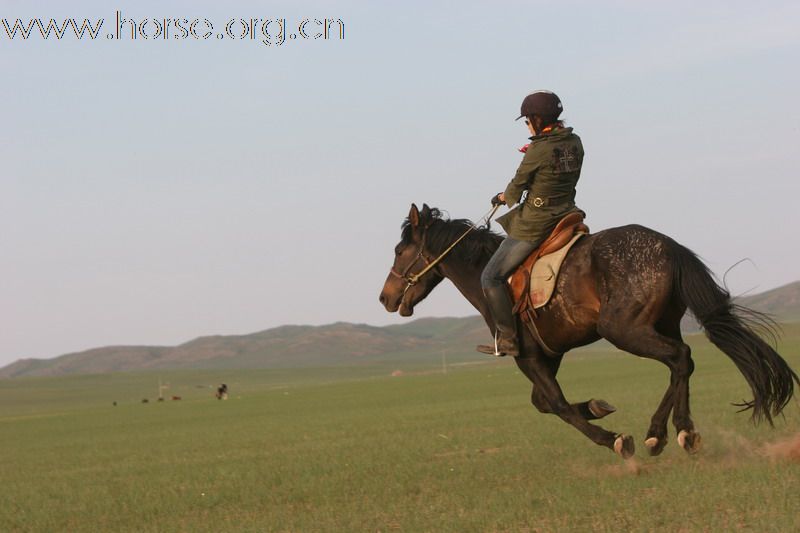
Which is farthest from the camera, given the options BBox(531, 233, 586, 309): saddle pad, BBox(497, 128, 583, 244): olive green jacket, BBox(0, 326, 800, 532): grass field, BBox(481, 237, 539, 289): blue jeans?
BBox(481, 237, 539, 289): blue jeans

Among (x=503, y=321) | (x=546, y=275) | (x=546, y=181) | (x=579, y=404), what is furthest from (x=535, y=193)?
(x=579, y=404)

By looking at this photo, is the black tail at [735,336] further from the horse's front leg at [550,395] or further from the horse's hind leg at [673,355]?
the horse's front leg at [550,395]

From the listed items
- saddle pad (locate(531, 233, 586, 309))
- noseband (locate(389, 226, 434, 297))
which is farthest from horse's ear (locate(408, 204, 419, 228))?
saddle pad (locate(531, 233, 586, 309))

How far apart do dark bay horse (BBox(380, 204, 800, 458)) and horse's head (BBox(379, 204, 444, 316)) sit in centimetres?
161

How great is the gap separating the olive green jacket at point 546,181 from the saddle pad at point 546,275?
0.24 metres

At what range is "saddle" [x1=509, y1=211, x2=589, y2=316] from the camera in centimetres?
973

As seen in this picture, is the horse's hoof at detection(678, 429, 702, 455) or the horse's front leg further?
the horse's front leg

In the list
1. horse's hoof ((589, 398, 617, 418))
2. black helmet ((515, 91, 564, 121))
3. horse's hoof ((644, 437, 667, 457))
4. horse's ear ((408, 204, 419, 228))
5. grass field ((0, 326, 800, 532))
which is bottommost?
grass field ((0, 326, 800, 532))

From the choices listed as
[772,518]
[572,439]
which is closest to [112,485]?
[572,439]

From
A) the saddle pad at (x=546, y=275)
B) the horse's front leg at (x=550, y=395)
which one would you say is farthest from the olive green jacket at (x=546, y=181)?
the horse's front leg at (x=550, y=395)

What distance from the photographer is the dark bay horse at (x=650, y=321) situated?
912cm

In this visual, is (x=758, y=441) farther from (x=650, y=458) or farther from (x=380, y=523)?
(x=380, y=523)

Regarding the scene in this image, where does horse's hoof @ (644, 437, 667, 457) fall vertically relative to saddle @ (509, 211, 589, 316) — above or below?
below

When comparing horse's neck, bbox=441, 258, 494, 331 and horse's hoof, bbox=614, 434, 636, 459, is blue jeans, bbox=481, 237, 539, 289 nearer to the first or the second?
horse's neck, bbox=441, 258, 494, 331
